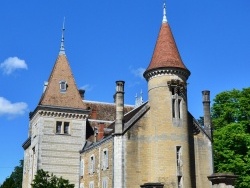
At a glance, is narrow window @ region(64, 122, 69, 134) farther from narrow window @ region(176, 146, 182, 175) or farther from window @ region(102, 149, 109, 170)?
narrow window @ region(176, 146, 182, 175)

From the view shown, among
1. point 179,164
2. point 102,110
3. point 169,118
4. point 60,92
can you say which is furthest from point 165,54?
point 102,110

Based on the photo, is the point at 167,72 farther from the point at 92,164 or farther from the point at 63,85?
the point at 63,85

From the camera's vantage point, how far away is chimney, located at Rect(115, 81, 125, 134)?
3245 centimetres

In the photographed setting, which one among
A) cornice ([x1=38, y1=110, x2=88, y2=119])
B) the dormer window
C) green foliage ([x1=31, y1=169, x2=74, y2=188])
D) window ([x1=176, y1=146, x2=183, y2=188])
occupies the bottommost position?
green foliage ([x1=31, y1=169, x2=74, y2=188])

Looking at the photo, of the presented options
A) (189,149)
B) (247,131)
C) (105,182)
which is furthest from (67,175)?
(247,131)

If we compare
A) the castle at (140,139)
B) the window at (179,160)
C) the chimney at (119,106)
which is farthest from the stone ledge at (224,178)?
the chimney at (119,106)

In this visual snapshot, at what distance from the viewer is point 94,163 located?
3716 cm

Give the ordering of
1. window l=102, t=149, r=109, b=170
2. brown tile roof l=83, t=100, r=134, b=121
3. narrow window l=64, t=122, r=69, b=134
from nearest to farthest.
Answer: window l=102, t=149, r=109, b=170 → narrow window l=64, t=122, r=69, b=134 → brown tile roof l=83, t=100, r=134, b=121

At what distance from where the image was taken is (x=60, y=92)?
42.8 metres

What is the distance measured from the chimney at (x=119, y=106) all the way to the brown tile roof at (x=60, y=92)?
10.1m

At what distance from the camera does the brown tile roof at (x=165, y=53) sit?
3394 cm

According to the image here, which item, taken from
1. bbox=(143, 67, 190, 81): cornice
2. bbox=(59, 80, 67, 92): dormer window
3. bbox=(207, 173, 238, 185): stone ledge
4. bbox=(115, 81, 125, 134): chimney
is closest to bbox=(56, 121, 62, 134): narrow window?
bbox=(59, 80, 67, 92): dormer window

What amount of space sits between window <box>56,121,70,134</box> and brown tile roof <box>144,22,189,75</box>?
11.7 m

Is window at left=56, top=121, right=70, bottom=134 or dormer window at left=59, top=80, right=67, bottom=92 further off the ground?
dormer window at left=59, top=80, right=67, bottom=92
